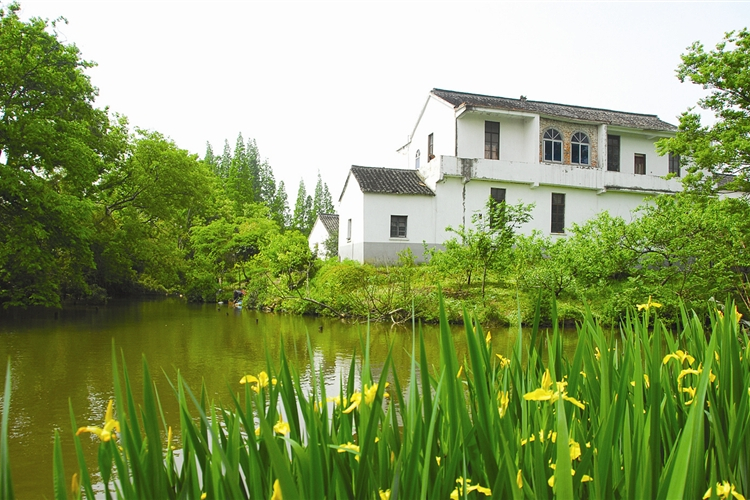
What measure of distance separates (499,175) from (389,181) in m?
4.70

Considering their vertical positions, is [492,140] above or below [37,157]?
above

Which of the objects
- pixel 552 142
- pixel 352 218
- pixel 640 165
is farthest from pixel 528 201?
pixel 352 218

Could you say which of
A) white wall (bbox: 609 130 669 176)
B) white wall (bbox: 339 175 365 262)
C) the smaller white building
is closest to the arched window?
white wall (bbox: 609 130 669 176)

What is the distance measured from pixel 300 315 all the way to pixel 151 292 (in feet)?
56.3

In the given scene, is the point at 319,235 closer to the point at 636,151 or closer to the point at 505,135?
the point at 505,135

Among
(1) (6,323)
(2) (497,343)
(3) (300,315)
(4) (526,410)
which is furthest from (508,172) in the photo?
(4) (526,410)

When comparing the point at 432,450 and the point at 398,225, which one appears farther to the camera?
the point at 398,225

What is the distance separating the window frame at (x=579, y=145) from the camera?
24.8 meters

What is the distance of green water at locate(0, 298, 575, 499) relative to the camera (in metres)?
5.00

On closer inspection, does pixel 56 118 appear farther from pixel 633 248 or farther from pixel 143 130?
pixel 633 248

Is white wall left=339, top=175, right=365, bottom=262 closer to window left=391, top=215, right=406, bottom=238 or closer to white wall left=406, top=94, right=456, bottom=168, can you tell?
window left=391, top=215, right=406, bottom=238

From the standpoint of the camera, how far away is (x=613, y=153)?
2591 centimetres

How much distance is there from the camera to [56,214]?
15.2 metres

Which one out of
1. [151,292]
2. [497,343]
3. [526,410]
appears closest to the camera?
[526,410]
